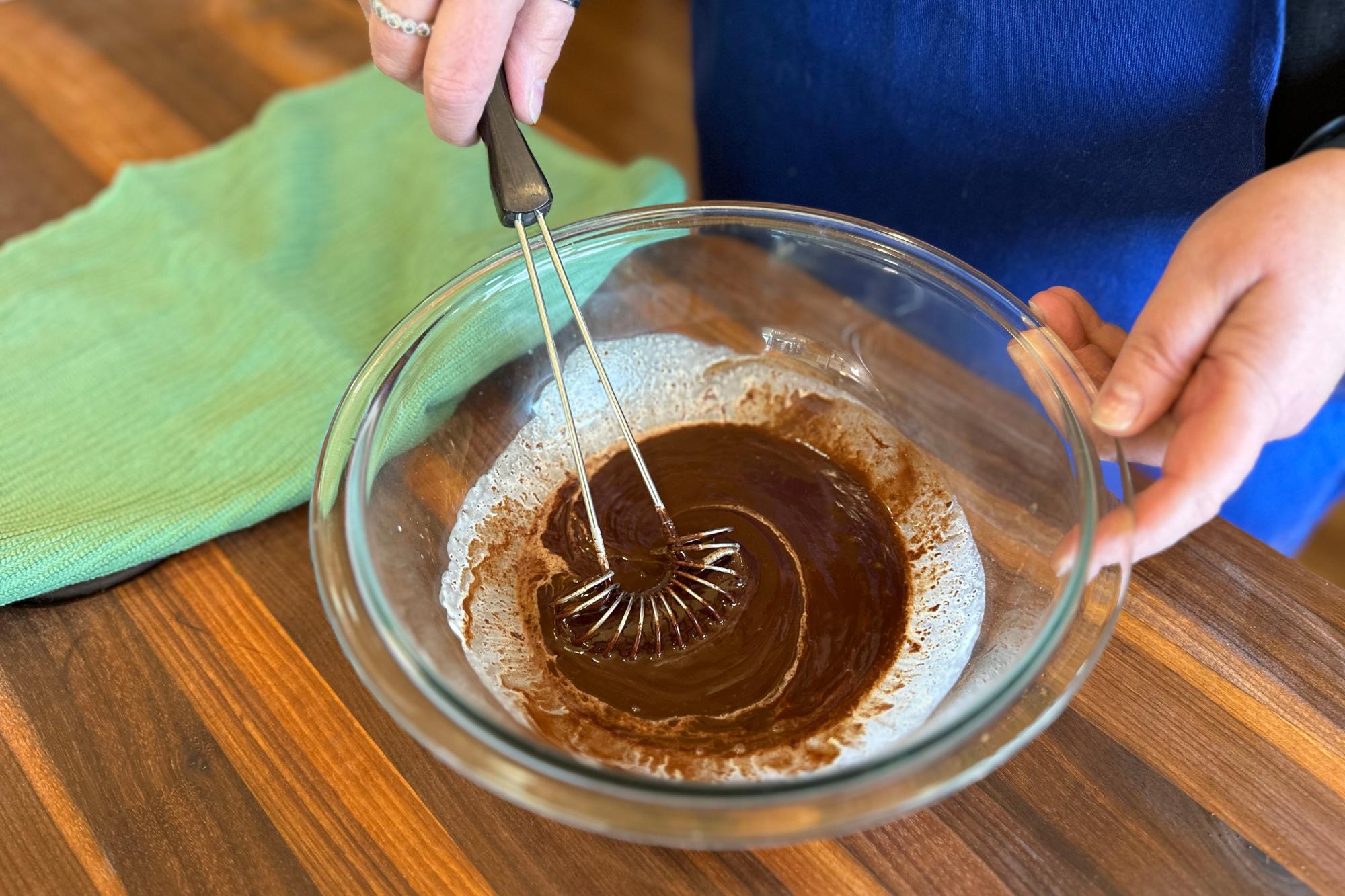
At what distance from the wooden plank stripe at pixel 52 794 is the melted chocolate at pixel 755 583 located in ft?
1.05

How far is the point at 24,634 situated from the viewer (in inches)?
29.2

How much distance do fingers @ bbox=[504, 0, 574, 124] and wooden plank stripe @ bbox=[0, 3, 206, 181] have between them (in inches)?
27.5

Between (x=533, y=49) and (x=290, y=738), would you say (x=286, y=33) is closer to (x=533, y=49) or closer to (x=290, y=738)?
(x=533, y=49)

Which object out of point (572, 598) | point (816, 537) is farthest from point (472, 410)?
point (816, 537)

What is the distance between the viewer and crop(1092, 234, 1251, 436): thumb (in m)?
0.61

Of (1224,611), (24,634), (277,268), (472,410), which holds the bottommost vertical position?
(24,634)

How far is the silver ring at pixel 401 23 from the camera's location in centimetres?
69

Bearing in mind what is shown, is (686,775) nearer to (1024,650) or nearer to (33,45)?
(1024,650)

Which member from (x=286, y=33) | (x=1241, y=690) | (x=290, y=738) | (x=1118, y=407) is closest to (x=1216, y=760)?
(x=1241, y=690)

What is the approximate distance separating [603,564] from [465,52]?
377 millimetres

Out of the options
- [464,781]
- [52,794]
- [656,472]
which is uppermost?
[656,472]

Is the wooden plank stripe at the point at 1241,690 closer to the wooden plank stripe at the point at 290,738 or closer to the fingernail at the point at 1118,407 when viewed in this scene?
the fingernail at the point at 1118,407

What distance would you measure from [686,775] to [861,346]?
422mm

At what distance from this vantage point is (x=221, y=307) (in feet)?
3.26
